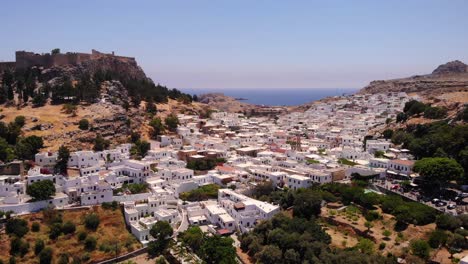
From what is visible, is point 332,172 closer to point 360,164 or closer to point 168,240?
point 360,164

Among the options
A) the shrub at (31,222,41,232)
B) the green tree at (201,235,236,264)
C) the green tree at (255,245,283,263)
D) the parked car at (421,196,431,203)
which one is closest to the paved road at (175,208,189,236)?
the green tree at (201,235,236,264)

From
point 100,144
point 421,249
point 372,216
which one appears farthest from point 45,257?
point 421,249

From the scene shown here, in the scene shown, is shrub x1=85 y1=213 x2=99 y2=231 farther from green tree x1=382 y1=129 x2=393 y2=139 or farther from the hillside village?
green tree x1=382 y1=129 x2=393 y2=139

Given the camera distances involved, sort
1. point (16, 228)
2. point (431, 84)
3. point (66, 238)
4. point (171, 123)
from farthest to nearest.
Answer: point (431, 84), point (171, 123), point (66, 238), point (16, 228)

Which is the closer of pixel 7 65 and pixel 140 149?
pixel 140 149

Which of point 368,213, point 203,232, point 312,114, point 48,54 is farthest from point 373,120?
point 48,54

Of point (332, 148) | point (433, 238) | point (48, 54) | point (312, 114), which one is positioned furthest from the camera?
point (312, 114)

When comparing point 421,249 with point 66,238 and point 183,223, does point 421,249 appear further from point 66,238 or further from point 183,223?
point 66,238
